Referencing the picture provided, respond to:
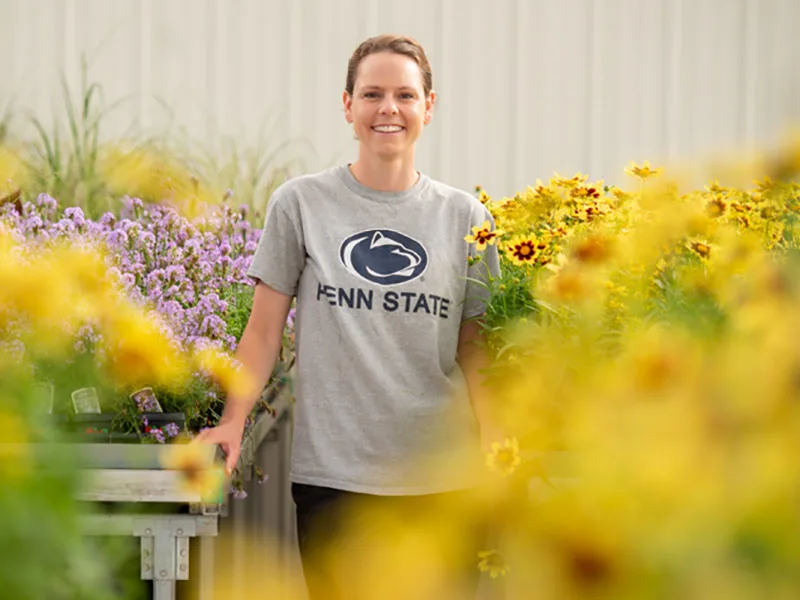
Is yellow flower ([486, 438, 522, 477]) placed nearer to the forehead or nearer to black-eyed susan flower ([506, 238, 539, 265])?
black-eyed susan flower ([506, 238, 539, 265])

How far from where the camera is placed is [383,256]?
1914 millimetres

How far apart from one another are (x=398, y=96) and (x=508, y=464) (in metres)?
1.00

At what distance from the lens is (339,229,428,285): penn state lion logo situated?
189 centimetres

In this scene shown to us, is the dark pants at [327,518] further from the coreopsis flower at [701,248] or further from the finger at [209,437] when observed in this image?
the coreopsis flower at [701,248]

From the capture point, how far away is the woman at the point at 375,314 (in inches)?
73.5

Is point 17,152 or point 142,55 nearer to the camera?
point 17,152

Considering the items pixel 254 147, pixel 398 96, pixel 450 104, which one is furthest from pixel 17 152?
pixel 398 96

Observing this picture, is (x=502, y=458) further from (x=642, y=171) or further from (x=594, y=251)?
(x=642, y=171)

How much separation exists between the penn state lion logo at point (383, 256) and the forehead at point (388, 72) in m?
→ 0.28

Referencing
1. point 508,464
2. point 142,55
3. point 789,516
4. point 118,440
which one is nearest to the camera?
point 789,516

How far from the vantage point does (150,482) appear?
1476 mm

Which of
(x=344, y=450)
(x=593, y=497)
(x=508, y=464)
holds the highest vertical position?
(x=593, y=497)

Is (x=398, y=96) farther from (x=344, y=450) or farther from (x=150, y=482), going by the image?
(x=150, y=482)

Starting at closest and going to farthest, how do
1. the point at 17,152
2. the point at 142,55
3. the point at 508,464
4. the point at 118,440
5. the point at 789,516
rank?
the point at 789,516 → the point at 508,464 → the point at 118,440 → the point at 17,152 → the point at 142,55
